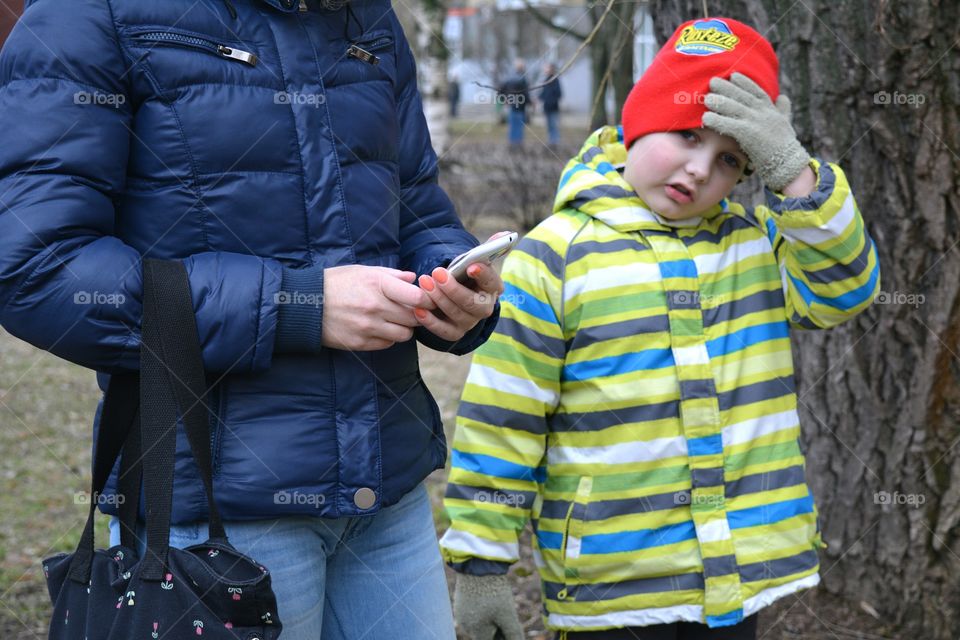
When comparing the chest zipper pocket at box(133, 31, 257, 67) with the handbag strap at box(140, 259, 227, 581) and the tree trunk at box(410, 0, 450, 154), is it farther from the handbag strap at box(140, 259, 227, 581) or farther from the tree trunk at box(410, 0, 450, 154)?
the tree trunk at box(410, 0, 450, 154)

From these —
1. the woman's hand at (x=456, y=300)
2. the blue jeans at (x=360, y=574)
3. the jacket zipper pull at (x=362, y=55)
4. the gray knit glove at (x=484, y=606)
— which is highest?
the jacket zipper pull at (x=362, y=55)

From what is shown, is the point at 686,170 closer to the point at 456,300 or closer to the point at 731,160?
the point at 731,160

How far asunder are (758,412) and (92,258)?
1333mm

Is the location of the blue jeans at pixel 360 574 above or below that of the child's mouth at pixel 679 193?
below

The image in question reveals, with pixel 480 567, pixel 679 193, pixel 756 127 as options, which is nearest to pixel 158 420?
pixel 480 567

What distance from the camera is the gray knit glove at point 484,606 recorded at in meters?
2.18

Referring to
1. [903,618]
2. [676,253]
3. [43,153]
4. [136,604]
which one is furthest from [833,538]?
[43,153]

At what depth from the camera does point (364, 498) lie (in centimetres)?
164

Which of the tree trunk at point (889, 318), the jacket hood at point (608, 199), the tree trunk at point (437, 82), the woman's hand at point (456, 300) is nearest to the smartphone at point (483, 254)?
the woman's hand at point (456, 300)

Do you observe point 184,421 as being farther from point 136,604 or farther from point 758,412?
point 758,412

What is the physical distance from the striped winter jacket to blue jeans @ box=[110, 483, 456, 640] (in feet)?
0.97

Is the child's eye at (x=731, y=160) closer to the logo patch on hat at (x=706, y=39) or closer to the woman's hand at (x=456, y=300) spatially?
the logo patch on hat at (x=706, y=39)

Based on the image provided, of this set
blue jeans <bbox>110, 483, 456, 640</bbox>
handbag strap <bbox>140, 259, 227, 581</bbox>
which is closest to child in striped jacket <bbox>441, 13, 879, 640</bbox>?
blue jeans <bbox>110, 483, 456, 640</bbox>

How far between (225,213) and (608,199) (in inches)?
36.9
